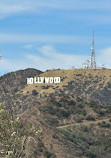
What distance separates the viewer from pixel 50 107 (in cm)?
14225

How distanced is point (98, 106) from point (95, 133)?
2948 cm

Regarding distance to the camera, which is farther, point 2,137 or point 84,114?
point 84,114

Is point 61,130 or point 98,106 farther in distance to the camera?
point 98,106

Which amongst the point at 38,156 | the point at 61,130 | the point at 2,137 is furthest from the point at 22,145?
the point at 61,130

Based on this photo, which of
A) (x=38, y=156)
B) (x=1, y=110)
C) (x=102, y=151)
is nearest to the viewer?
(x=1, y=110)

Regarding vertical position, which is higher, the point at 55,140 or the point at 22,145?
the point at 22,145

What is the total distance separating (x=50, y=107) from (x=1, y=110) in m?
112

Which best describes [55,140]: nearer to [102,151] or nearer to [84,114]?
[102,151]

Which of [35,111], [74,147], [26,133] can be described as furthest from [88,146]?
[26,133]

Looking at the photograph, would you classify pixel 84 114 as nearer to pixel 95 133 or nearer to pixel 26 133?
pixel 95 133

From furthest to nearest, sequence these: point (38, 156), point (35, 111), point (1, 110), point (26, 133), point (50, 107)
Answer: point (50, 107) → point (35, 111) → point (38, 156) → point (26, 133) → point (1, 110)

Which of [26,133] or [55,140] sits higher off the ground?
[26,133]

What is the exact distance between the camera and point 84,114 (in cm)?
13988

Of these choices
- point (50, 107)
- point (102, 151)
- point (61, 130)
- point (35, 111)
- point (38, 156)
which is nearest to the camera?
point (38, 156)
